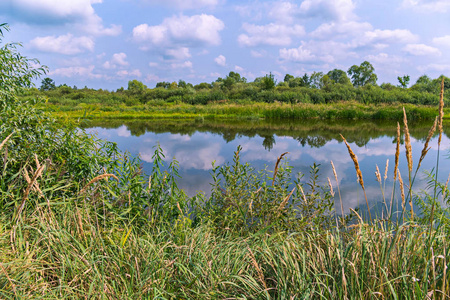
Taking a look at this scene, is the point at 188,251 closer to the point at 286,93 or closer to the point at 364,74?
the point at 286,93

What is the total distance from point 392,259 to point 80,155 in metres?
3.69

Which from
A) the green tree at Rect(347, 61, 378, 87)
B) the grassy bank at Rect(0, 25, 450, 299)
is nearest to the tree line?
the green tree at Rect(347, 61, 378, 87)

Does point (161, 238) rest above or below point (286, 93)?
below

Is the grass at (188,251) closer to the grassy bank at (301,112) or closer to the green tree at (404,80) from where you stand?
the grassy bank at (301,112)

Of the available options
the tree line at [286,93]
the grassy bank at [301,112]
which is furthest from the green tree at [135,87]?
the grassy bank at [301,112]

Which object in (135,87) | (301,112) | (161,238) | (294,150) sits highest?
(135,87)

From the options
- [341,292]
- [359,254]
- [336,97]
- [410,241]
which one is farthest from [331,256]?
[336,97]

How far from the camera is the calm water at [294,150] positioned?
830 centimetres

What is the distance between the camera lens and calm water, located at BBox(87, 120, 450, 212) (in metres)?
8.30

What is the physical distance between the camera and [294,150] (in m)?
13.3

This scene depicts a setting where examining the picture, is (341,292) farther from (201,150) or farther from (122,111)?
(122,111)

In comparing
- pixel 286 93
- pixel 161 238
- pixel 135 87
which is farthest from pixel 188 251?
pixel 135 87

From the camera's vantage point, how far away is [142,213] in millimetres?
3791

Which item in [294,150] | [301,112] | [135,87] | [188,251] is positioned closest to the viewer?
[188,251]
